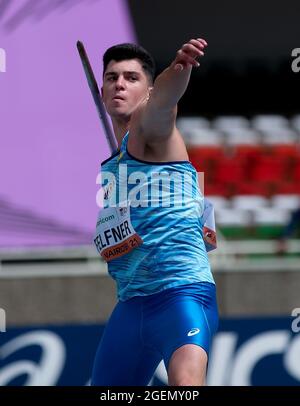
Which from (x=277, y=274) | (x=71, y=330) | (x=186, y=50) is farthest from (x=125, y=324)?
(x=277, y=274)

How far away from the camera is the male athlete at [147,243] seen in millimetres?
4516

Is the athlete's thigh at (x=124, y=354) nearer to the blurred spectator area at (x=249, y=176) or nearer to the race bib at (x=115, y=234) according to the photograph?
the race bib at (x=115, y=234)

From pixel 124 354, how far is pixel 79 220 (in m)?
4.80

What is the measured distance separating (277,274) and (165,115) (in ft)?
15.0

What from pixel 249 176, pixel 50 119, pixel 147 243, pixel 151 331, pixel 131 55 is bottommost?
pixel 249 176

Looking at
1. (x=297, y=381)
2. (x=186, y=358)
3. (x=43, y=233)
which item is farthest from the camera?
(x=43, y=233)

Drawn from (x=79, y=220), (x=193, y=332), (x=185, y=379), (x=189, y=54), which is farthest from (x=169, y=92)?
(x=79, y=220)

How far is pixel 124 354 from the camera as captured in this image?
4.77m

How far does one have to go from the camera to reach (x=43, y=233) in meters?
9.45

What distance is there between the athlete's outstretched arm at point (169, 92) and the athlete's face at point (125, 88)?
312 mm

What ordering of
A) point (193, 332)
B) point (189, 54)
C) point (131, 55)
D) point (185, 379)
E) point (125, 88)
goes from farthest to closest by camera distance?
point (131, 55), point (125, 88), point (193, 332), point (185, 379), point (189, 54)

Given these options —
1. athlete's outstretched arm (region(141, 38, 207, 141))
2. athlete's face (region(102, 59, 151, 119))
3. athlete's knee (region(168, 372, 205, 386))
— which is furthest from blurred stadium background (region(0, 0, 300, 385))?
athlete's outstretched arm (region(141, 38, 207, 141))

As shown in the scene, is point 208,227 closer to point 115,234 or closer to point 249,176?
point 115,234
